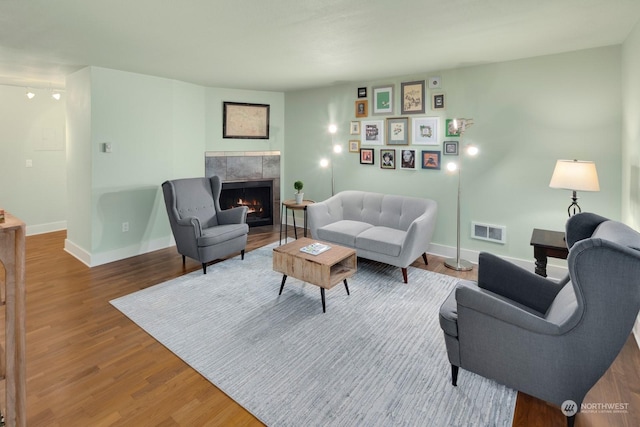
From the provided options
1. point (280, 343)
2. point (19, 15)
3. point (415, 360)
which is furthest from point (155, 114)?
point (415, 360)

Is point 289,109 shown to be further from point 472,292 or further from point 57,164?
point 472,292

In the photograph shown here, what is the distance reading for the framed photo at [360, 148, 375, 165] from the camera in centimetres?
511

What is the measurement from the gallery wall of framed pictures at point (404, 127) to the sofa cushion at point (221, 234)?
7.02ft

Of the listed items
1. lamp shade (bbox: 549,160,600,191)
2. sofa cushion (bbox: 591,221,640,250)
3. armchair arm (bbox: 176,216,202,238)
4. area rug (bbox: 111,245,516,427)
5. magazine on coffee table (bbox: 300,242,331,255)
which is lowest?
area rug (bbox: 111,245,516,427)

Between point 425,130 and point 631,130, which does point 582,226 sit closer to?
point 631,130

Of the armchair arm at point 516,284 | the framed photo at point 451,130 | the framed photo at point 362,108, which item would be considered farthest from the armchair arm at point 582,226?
the framed photo at point 362,108

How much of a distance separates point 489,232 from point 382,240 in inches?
56.5

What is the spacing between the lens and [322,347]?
8.43 ft

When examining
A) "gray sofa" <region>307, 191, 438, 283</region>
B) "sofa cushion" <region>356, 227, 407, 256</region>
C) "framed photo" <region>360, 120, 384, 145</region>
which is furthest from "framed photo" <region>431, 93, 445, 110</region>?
"sofa cushion" <region>356, 227, 407, 256</region>

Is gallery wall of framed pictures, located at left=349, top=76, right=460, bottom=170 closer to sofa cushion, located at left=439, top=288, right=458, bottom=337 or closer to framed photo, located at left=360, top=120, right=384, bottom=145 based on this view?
framed photo, located at left=360, top=120, right=384, bottom=145

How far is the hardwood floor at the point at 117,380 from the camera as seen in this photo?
1.91 m

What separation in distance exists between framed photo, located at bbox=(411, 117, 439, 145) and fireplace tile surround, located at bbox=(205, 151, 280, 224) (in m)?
2.57

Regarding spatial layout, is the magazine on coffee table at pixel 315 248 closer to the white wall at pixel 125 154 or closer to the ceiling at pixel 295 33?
the ceiling at pixel 295 33

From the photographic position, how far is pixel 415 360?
2.41 metres
